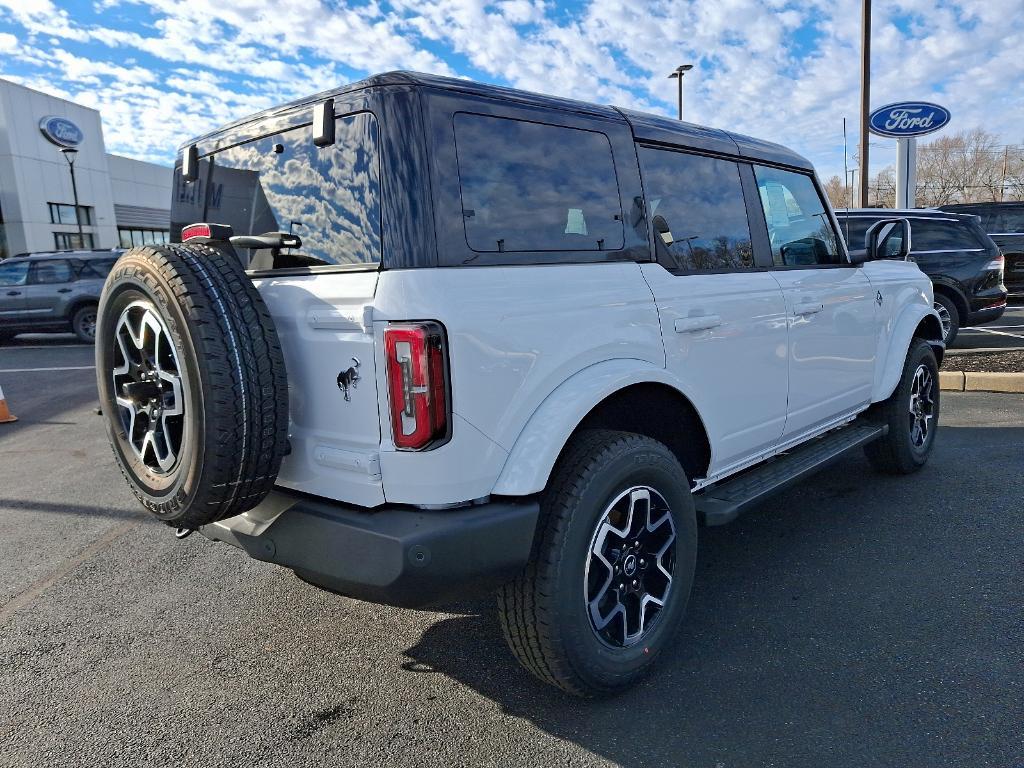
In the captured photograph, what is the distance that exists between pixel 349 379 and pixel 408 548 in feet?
1.75

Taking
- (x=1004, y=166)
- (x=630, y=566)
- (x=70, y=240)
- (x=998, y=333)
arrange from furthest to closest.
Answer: (x=1004, y=166) < (x=70, y=240) < (x=998, y=333) < (x=630, y=566)

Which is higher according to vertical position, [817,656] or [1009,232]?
[1009,232]

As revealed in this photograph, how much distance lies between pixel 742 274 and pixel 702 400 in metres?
0.70

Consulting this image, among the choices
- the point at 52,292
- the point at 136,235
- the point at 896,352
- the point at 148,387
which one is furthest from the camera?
the point at 136,235

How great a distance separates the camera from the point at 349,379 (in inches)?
87.3

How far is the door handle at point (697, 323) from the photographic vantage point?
2.83 meters

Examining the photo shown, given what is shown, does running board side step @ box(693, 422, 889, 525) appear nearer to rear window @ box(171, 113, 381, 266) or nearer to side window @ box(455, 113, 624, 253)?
side window @ box(455, 113, 624, 253)

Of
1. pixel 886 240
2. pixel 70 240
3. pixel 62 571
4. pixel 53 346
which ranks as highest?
pixel 70 240

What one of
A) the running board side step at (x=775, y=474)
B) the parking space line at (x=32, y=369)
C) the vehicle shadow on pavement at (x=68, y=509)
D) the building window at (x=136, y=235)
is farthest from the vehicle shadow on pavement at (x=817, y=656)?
the building window at (x=136, y=235)

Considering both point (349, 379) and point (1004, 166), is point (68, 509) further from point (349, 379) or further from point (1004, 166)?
point (1004, 166)

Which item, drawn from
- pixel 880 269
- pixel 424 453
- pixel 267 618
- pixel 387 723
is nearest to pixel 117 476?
pixel 267 618

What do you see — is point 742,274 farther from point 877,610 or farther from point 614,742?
point 614,742

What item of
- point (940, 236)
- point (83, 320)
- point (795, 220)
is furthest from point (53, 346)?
point (940, 236)

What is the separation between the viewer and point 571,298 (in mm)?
2451
